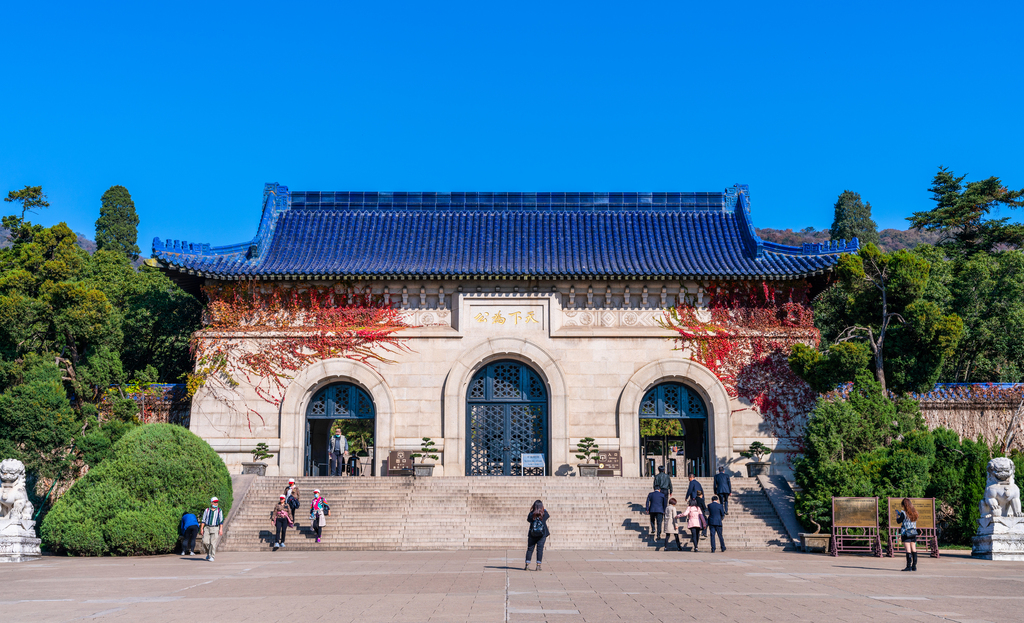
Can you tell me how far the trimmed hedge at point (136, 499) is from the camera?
17.4 m

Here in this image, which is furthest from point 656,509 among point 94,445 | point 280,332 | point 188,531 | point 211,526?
point 94,445

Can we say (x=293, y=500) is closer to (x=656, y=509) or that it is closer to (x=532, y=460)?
(x=532, y=460)

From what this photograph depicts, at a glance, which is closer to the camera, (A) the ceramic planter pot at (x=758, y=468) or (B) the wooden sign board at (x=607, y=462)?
(A) the ceramic planter pot at (x=758, y=468)

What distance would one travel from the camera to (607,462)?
2314 cm

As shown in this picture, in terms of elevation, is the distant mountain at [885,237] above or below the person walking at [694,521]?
above

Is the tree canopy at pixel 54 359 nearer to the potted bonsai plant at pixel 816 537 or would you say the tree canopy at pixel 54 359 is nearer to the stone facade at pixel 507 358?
the stone facade at pixel 507 358

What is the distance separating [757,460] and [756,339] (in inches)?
139

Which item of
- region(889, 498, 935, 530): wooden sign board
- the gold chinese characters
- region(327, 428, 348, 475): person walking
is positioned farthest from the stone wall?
region(327, 428, 348, 475): person walking

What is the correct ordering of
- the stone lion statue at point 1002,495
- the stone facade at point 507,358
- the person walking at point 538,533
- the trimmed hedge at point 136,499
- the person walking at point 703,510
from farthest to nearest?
the stone facade at point 507,358 < the person walking at point 703,510 < the trimmed hedge at point 136,499 < the stone lion statue at point 1002,495 < the person walking at point 538,533

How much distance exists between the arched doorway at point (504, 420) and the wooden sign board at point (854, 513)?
8816mm

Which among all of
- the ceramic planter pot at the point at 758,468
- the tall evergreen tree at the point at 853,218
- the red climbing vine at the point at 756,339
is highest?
the tall evergreen tree at the point at 853,218

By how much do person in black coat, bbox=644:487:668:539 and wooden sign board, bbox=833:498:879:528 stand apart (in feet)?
11.6

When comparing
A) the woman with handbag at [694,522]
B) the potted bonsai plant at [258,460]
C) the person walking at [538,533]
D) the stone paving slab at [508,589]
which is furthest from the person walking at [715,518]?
the potted bonsai plant at [258,460]

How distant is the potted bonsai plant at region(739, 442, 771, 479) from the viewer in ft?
72.4
